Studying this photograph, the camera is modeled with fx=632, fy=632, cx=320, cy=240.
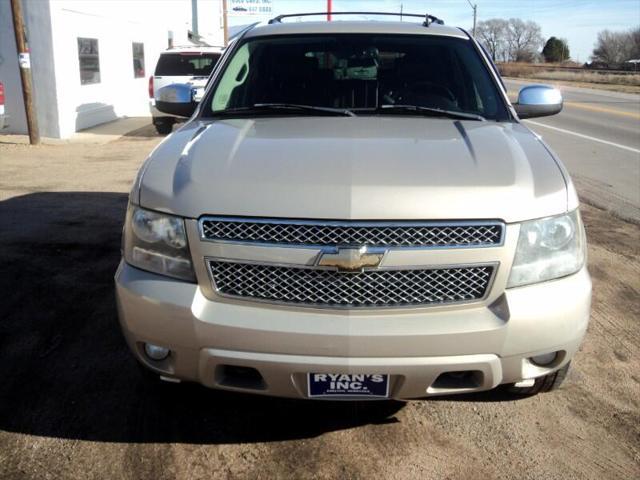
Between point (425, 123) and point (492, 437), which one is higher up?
point (425, 123)

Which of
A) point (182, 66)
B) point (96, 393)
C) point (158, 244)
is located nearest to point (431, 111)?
point (158, 244)

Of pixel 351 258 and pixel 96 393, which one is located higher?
pixel 351 258

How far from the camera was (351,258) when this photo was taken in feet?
7.81

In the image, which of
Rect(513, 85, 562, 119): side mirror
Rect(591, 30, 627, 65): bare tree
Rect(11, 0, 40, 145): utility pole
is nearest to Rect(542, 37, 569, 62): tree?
Rect(591, 30, 627, 65): bare tree

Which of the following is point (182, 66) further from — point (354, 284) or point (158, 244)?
point (354, 284)

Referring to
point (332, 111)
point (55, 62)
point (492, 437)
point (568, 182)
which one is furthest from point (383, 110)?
point (55, 62)

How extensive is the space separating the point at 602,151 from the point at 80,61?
37.2ft

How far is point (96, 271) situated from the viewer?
5.02 metres

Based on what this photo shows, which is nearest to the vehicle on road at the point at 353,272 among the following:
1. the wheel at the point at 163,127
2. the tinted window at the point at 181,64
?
the wheel at the point at 163,127

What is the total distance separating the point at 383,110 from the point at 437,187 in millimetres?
1320

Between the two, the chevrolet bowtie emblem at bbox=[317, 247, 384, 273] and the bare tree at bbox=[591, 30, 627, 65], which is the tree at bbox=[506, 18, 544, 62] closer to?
the bare tree at bbox=[591, 30, 627, 65]

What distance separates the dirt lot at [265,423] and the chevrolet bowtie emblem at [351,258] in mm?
879

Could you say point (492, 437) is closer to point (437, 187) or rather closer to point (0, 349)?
point (437, 187)

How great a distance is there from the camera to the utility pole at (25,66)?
11594mm
